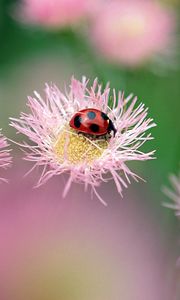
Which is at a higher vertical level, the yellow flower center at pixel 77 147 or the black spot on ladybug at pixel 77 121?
the black spot on ladybug at pixel 77 121

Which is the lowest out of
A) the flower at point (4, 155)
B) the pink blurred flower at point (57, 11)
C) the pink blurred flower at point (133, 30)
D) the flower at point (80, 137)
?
the flower at point (4, 155)

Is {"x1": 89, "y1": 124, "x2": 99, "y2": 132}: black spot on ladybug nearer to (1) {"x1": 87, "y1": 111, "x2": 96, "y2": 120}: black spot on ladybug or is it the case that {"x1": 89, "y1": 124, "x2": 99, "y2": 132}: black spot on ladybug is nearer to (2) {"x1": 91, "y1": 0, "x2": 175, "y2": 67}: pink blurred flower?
(1) {"x1": 87, "y1": 111, "x2": 96, "y2": 120}: black spot on ladybug

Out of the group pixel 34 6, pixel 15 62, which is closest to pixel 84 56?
pixel 34 6

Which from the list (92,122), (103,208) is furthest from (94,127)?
(103,208)

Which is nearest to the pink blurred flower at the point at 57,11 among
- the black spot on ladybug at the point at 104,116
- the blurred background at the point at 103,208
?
the blurred background at the point at 103,208

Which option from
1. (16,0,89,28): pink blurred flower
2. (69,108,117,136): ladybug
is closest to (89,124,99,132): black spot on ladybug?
(69,108,117,136): ladybug

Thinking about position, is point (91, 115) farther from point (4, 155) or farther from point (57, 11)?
point (57, 11)

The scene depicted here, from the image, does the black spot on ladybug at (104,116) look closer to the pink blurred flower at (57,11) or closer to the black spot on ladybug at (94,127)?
the black spot on ladybug at (94,127)
